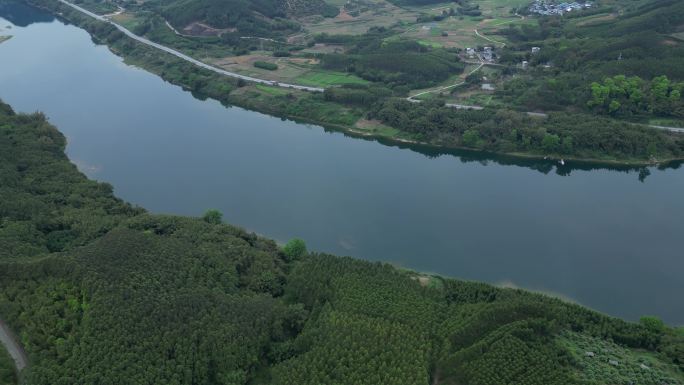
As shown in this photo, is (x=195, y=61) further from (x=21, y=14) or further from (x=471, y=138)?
(x=21, y=14)

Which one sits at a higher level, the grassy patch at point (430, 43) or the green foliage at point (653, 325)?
the grassy patch at point (430, 43)

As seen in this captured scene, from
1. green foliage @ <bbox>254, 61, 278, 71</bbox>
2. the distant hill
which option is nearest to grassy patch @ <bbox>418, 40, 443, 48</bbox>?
green foliage @ <bbox>254, 61, 278, 71</bbox>

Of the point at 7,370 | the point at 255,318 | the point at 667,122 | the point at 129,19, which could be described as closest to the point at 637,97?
the point at 667,122

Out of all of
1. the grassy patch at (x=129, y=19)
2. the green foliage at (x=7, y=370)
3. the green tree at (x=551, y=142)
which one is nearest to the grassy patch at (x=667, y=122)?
the green tree at (x=551, y=142)

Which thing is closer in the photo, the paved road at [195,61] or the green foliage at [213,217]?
the green foliage at [213,217]

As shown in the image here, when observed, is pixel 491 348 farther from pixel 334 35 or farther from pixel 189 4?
pixel 189 4

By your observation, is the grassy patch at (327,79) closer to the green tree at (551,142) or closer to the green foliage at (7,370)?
the green tree at (551,142)

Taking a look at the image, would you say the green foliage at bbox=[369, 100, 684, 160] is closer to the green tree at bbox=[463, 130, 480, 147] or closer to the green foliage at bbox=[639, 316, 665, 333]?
the green tree at bbox=[463, 130, 480, 147]

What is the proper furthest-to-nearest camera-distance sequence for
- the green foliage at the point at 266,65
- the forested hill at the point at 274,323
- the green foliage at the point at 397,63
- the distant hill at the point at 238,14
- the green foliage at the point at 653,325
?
1. the distant hill at the point at 238,14
2. the green foliage at the point at 266,65
3. the green foliage at the point at 397,63
4. the green foliage at the point at 653,325
5. the forested hill at the point at 274,323
